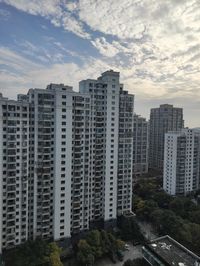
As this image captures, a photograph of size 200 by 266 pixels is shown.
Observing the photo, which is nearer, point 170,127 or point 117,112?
point 117,112

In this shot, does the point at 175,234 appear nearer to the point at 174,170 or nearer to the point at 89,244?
the point at 89,244

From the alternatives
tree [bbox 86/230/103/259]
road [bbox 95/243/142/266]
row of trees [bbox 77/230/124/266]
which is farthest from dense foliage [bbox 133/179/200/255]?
tree [bbox 86/230/103/259]

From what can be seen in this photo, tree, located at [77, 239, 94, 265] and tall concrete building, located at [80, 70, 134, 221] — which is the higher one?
tall concrete building, located at [80, 70, 134, 221]

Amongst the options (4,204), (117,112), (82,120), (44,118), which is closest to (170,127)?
(117,112)

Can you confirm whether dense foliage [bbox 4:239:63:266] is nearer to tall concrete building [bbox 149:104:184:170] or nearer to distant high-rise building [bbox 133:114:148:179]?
distant high-rise building [bbox 133:114:148:179]

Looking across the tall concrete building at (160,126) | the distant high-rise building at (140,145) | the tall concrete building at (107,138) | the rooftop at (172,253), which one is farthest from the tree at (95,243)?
the tall concrete building at (160,126)
